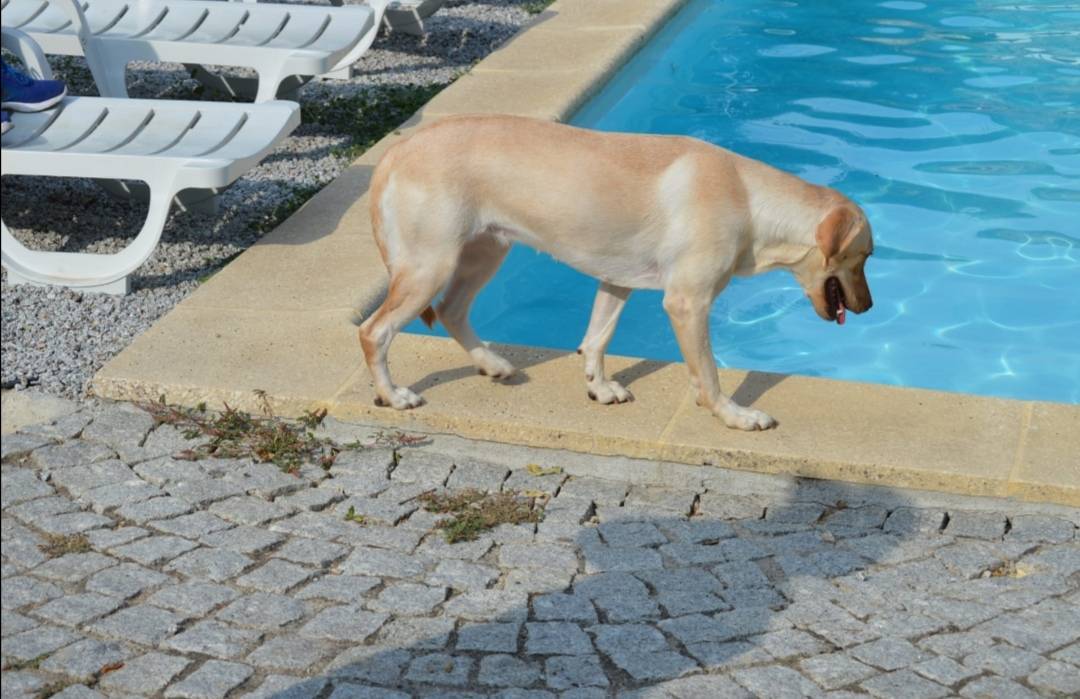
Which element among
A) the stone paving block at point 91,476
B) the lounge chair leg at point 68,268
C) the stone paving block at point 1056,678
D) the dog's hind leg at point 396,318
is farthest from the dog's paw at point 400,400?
the stone paving block at point 1056,678

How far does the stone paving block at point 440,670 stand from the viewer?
12.1 feet

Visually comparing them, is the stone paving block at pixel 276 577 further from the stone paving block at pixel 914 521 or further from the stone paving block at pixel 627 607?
the stone paving block at pixel 914 521

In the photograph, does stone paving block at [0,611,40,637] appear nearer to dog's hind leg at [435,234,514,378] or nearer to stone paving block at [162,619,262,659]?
stone paving block at [162,619,262,659]

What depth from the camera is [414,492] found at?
4703 millimetres

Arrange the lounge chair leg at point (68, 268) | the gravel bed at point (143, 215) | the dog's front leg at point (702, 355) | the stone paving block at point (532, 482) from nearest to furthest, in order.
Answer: the stone paving block at point (532, 482) < the dog's front leg at point (702, 355) < the gravel bed at point (143, 215) < the lounge chair leg at point (68, 268)

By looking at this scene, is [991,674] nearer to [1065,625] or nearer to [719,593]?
[1065,625]

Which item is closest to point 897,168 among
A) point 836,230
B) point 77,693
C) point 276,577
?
point 836,230

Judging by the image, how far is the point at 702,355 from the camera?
16.1 ft

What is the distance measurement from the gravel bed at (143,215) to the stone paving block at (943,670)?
325 centimetres

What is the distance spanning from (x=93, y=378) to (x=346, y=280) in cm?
126

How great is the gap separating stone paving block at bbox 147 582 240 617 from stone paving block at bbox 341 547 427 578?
367 millimetres

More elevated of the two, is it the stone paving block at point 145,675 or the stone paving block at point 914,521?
the stone paving block at point 145,675

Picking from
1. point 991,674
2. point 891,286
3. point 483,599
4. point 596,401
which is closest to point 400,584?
point 483,599

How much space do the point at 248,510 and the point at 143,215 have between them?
3112mm
